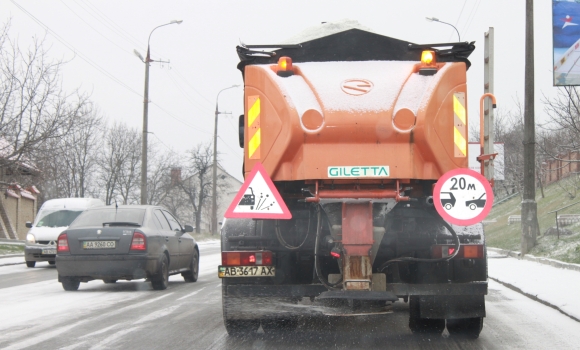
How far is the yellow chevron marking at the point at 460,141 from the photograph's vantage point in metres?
6.97

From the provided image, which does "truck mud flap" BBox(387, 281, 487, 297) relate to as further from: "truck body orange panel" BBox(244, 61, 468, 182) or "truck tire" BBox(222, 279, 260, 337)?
"truck tire" BBox(222, 279, 260, 337)

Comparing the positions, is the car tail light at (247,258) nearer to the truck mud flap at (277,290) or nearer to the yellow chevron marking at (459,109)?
the truck mud flap at (277,290)

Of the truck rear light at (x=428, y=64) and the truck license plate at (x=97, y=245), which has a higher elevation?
the truck rear light at (x=428, y=64)

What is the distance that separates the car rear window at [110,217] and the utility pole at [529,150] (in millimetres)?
12470

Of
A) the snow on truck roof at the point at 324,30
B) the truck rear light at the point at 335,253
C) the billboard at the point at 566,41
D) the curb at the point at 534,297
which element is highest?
the billboard at the point at 566,41

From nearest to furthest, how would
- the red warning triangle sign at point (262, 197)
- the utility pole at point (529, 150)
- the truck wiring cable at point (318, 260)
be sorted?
the red warning triangle sign at point (262, 197)
the truck wiring cable at point (318, 260)
the utility pole at point (529, 150)

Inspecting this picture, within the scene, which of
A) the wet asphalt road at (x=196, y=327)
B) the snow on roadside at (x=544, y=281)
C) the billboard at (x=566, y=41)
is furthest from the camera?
the billboard at (x=566, y=41)

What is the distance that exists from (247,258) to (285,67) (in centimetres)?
184

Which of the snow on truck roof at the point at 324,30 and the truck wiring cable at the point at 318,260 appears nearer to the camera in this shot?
the truck wiring cable at the point at 318,260

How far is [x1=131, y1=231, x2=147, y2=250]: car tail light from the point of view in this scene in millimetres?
12734

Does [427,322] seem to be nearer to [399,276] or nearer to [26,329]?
[399,276]

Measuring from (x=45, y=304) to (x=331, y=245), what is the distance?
5.68 metres

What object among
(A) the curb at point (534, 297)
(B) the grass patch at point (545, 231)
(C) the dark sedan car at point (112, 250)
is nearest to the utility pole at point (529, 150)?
(B) the grass patch at point (545, 231)

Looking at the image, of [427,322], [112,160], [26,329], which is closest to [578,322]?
[427,322]
